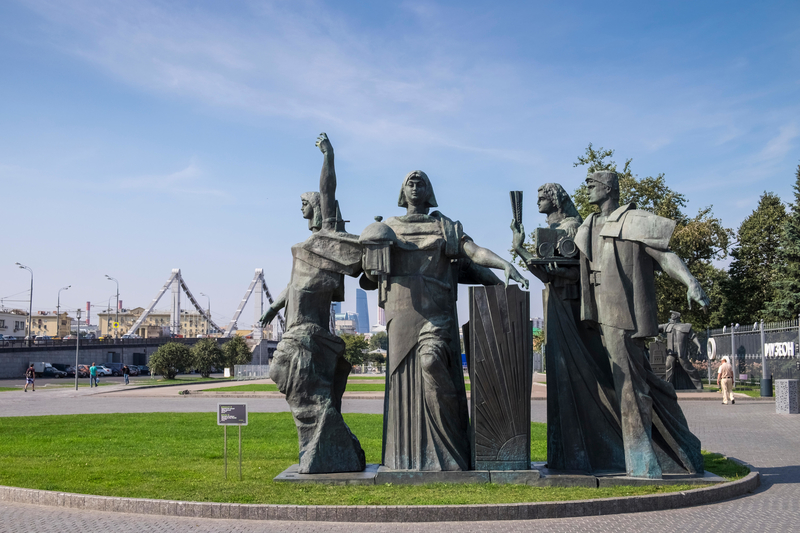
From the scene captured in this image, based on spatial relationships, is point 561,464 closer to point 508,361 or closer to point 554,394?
point 554,394

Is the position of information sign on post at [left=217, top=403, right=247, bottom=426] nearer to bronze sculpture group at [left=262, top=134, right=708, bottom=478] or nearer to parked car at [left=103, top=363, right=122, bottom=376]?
bronze sculpture group at [left=262, top=134, right=708, bottom=478]

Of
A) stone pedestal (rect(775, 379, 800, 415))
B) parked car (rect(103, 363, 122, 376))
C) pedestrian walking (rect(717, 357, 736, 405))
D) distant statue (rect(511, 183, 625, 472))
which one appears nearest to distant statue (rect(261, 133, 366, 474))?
distant statue (rect(511, 183, 625, 472))

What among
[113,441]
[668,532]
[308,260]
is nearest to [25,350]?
[113,441]

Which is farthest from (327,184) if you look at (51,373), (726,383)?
(51,373)

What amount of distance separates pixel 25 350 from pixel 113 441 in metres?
50.2

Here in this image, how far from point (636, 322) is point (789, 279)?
30.7m

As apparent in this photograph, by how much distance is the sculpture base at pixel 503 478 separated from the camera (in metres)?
7.23

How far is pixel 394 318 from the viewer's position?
7762mm

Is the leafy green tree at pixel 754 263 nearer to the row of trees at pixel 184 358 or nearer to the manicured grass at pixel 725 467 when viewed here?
the row of trees at pixel 184 358

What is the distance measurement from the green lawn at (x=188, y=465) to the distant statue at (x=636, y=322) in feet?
1.90

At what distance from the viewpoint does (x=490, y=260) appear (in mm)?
7625

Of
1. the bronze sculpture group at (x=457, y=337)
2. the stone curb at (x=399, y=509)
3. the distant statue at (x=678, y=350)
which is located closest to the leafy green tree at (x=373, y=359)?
the distant statue at (x=678, y=350)

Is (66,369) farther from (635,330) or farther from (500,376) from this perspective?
(635,330)

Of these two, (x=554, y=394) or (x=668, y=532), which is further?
(x=554, y=394)
